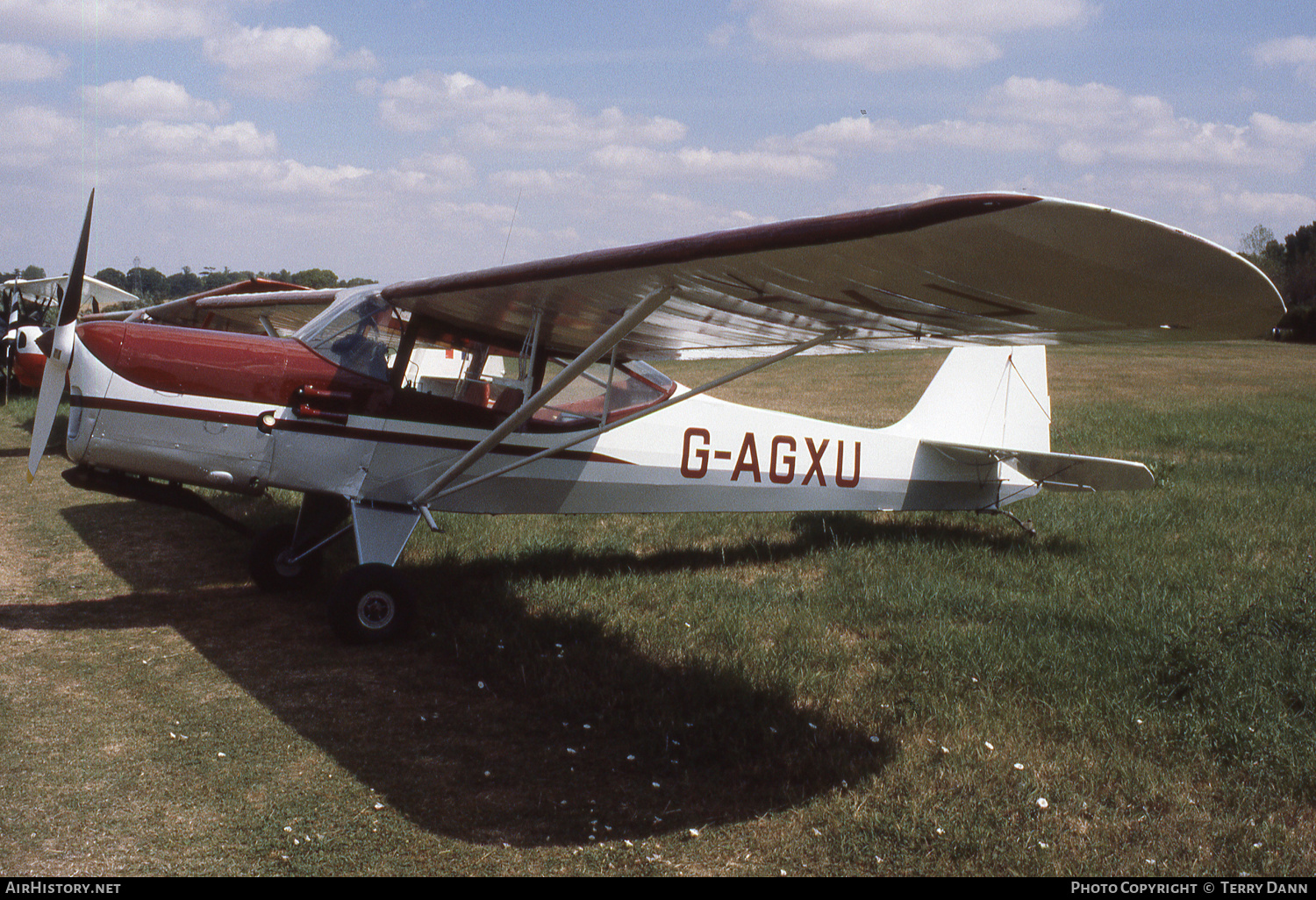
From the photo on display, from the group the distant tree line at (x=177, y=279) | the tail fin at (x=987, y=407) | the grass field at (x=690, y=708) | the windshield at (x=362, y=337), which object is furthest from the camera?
the distant tree line at (x=177, y=279)

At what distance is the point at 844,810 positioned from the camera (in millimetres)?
3527

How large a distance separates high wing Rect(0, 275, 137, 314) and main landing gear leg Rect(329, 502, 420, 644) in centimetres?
1680

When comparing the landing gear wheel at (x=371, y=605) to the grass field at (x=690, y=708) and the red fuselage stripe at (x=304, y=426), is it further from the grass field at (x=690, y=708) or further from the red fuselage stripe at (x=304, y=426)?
the red fuselage stripe at (x=304, y=426)

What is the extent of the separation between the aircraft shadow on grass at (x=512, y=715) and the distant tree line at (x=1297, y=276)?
167ft

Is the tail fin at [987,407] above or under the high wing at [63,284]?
under

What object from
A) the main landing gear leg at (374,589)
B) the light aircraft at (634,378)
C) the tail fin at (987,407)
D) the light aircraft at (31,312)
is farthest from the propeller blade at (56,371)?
the tail fin at (987,407)

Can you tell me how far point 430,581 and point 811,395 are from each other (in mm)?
17182

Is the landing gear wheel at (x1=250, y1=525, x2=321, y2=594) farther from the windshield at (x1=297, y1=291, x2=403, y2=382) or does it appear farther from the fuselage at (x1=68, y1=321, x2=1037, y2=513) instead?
the windshield at (x1=297, y1=291, x2=403, y2=382)

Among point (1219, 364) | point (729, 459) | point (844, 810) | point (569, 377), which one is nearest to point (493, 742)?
point (844, 810)

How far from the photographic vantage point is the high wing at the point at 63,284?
19.0 m

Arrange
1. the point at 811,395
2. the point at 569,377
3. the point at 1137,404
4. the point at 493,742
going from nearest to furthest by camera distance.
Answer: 1. the point at 493,742
2. the point at 569,377
3. the point at 1137,404
4. the point at 811,395

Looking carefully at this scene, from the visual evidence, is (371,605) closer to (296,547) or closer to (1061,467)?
(296,547)

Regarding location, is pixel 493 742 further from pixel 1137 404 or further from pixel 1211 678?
pixel 1137 404

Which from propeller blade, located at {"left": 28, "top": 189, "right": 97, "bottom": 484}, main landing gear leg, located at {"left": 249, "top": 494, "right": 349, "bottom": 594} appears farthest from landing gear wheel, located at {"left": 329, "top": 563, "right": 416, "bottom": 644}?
propeller blade, located at {"left": 28, "top": 189, "right": 97, "bottom": 484}
